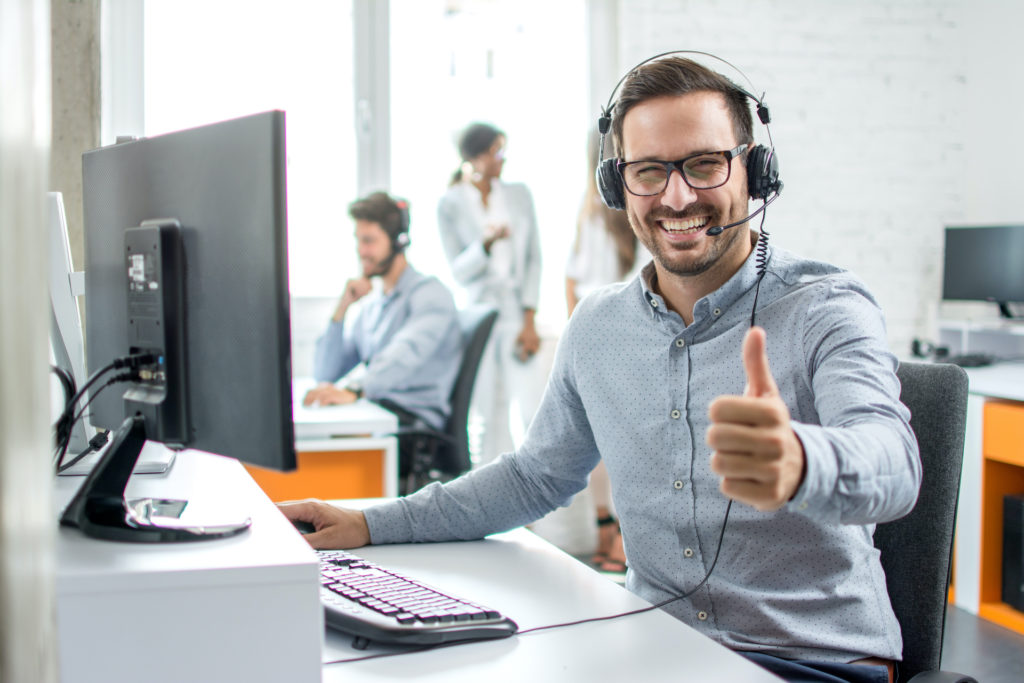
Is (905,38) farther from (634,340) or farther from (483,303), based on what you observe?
(634,340)

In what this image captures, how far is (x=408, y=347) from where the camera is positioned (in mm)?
3049

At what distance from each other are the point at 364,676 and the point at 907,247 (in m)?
4.05

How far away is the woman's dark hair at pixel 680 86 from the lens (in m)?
1.31

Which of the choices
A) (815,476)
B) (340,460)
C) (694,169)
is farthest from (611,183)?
(340,460)

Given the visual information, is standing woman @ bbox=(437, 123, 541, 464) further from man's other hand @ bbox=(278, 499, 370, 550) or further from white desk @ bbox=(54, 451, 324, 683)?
white desk @ bbox=(54, 451, 324, 683)

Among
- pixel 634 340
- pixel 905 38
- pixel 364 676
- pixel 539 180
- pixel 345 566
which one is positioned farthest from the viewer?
pixel 905 38

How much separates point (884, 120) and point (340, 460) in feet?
10.2

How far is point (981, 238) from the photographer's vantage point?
3.69 m

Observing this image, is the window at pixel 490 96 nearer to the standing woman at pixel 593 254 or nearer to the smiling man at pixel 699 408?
the standing woman at pixel 593 254

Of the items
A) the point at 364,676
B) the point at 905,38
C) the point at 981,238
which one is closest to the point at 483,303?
the point at 981,238

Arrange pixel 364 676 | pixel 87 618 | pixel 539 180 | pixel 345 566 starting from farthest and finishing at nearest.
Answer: pixel 539 180 < pixel 345 566 < pixel 364 676 < pixel 87 618

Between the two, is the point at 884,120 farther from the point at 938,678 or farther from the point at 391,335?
the point at 938,678

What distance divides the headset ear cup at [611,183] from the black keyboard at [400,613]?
0.70 meters

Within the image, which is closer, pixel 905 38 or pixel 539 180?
pixel 539 180
